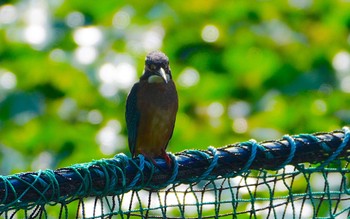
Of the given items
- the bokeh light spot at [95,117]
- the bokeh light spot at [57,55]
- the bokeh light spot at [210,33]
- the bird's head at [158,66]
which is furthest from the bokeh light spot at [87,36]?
the bird's head at [158,66]

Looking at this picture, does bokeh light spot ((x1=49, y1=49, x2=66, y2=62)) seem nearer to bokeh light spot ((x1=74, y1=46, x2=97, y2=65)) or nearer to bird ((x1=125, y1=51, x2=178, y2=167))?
bokeh light spot ((x1=74, y1=46, x2=97, y2=65))

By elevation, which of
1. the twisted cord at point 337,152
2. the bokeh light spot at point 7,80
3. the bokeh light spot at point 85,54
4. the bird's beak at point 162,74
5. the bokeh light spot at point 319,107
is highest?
the bokeh light spot at point 85,54

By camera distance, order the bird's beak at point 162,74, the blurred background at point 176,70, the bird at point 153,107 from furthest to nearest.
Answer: the blurred background at point 176,70 < the bird at point 153,107 < the bird's beak at point 162,74

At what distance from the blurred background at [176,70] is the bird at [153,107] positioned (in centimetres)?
155

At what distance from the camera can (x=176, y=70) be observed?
8539mm

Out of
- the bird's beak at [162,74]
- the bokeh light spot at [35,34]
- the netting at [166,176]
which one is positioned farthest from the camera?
the bokeh light spot at [35,34]

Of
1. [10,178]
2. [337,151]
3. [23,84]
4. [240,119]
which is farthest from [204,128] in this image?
[10,178]

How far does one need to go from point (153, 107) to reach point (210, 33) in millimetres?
3642

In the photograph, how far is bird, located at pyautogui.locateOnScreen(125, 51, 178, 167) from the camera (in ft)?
18.3

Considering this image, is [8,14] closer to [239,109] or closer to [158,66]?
[239,109]

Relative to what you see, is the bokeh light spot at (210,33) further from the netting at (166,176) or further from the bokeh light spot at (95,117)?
the netting at (166,176)

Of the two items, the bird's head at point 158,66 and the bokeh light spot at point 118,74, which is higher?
the bokeh light spot at point 118,74

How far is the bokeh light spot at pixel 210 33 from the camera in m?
9.05

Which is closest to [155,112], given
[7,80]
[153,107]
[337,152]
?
[153,107]
